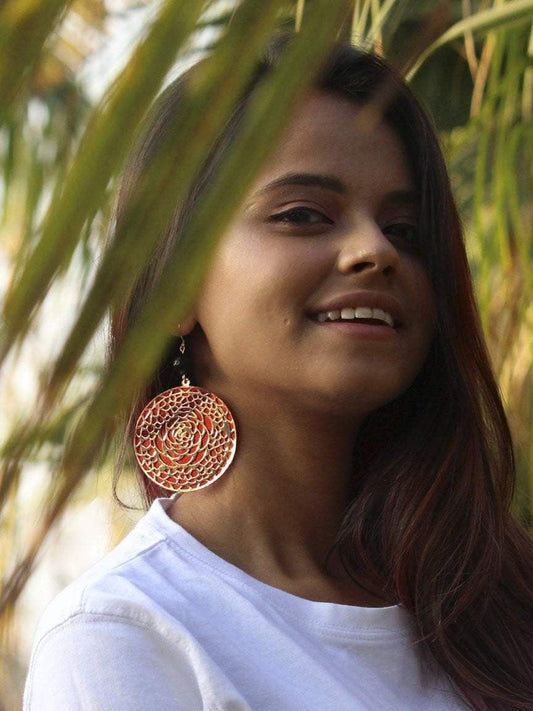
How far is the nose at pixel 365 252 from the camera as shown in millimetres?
1291

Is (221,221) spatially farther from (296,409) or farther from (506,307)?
(506,307)

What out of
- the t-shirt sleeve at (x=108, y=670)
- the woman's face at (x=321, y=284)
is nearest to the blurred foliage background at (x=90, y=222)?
the t-shirt sleeve at (x=108, y=670)

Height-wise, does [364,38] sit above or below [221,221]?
above

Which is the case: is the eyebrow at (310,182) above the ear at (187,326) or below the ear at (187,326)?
above

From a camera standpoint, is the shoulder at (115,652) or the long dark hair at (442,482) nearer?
the shoulder at (115,652)

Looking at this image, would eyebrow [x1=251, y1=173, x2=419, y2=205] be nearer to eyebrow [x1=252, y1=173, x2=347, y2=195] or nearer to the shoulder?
eyebrow [x1=252, y1=173, x2=347, y2=195]

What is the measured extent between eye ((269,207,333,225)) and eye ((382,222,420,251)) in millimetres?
114

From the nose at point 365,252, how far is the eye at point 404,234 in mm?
101

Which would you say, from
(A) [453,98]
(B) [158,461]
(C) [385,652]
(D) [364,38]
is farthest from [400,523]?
(A) [453,98]

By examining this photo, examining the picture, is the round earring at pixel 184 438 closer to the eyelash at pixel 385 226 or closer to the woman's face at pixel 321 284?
the woman's face at pixel 321 284

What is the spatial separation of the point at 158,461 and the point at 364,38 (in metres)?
0.75

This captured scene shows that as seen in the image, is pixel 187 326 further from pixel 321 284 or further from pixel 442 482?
pixel 442 482

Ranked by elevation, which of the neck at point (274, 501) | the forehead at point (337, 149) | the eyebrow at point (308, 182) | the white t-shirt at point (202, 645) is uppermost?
the forehead at point (337, 149)

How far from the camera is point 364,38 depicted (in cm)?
172
